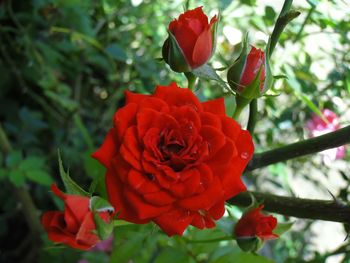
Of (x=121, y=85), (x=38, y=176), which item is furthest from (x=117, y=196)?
(x=121, y=85)

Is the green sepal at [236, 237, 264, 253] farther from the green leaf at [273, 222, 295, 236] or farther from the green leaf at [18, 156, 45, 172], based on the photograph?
the green leaf at [18, 156, 45, 172]

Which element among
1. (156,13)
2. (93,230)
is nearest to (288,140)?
(156,13)

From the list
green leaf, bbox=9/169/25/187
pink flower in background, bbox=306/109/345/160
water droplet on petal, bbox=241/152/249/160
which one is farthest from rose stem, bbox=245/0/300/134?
green leaf, bbox=9/169/25/187

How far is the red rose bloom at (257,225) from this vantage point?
45 cm

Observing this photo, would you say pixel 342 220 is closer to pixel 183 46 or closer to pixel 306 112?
pixel 183 46

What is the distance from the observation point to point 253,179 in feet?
3.47

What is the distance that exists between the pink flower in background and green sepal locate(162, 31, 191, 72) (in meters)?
0.37

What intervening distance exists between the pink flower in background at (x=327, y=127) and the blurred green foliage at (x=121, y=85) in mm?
21

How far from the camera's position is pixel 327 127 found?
2.64 feet

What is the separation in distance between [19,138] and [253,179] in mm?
470

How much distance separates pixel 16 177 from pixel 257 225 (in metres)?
0.44

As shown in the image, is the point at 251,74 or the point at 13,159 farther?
the point at 13,159

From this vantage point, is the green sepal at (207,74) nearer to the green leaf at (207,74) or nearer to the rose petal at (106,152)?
the green leaf at (207,74)

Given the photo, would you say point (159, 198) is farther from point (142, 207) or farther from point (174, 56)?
point (174, 56)
